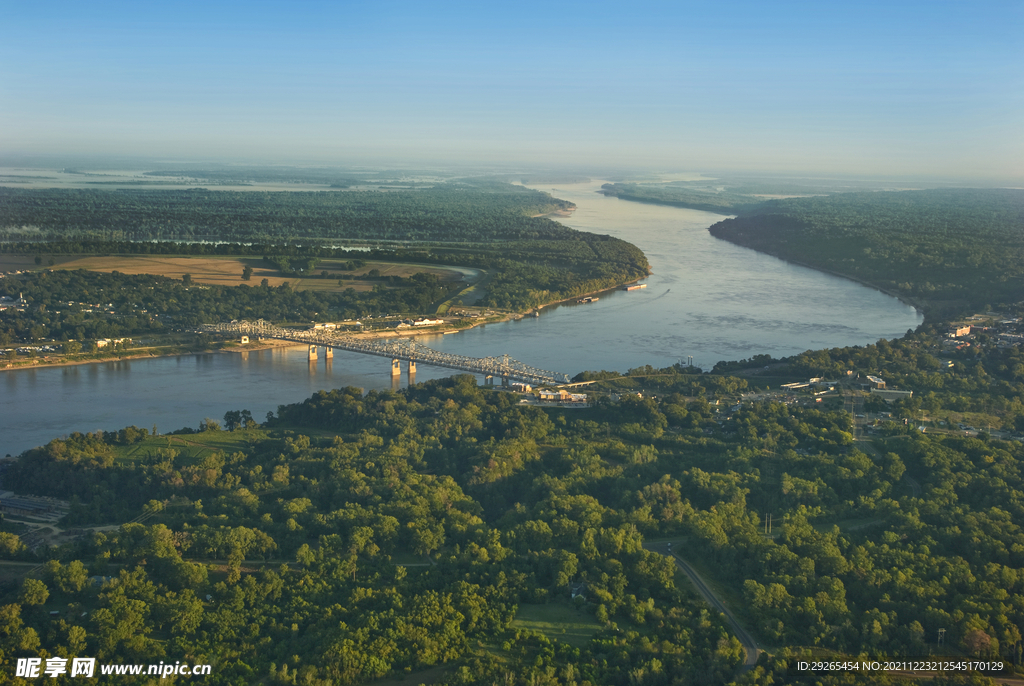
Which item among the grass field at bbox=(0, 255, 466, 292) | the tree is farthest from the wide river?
the tree

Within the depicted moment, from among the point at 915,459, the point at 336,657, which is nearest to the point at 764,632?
A: the point at 336,657

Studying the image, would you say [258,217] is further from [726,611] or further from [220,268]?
[726,611]

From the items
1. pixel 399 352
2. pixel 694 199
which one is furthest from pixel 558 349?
pixel 694 199

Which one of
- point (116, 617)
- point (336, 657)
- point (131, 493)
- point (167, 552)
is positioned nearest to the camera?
point (336, 657)

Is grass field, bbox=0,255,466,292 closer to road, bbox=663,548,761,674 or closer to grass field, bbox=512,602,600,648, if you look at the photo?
road, bbox=663,548,761,674

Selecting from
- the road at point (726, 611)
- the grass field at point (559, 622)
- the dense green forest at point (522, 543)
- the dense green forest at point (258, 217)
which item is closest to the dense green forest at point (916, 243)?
the dense green forest at point (258, 217)

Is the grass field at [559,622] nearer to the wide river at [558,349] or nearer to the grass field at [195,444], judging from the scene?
the grass field at [195,444]

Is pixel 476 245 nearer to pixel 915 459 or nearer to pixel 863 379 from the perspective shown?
pixel 863 379
